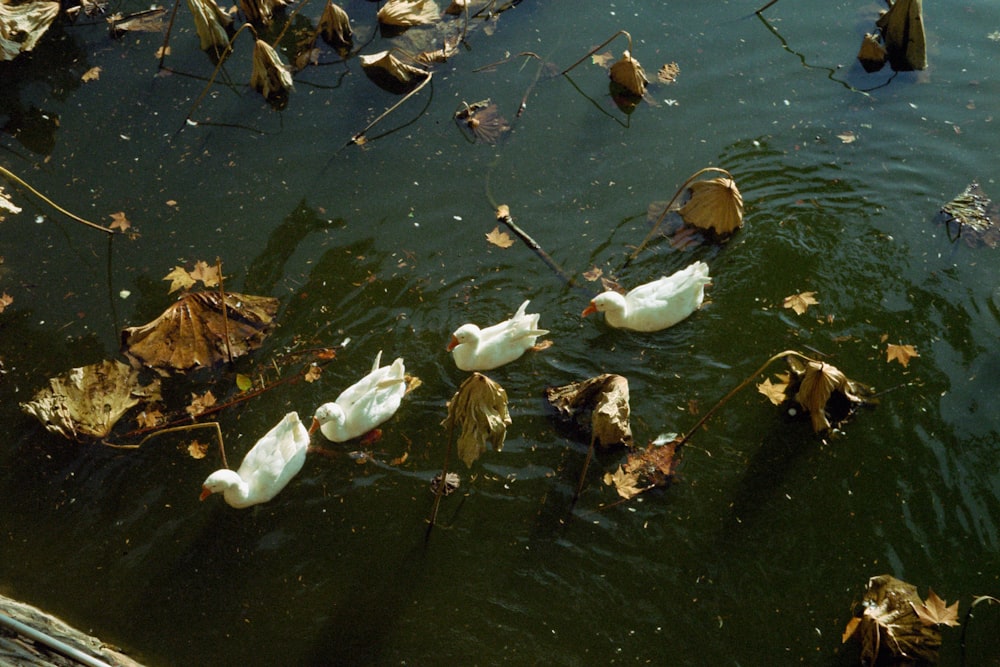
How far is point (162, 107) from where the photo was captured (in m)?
6.82

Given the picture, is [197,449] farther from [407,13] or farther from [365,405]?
[407,13]

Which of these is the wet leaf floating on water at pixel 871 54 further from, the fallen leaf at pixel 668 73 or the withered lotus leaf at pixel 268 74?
the withered lotus leaf at pixel 268 74

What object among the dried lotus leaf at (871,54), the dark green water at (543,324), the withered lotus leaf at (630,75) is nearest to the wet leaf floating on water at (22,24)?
the dark green water at (543,324)

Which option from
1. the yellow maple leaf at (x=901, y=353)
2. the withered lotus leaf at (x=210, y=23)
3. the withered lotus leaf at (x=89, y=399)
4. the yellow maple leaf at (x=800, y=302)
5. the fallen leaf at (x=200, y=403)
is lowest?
the yellow maple leaf at (x=901, y=353)

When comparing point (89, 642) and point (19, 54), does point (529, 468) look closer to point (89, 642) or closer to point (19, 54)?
point (89, 642)

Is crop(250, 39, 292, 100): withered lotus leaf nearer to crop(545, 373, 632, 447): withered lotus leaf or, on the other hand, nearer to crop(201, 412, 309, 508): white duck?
crop(201, 412, 309, 508): white duck

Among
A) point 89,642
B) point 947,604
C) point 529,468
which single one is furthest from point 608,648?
point 89,642

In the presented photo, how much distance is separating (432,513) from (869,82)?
19.4 ft

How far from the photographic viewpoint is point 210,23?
23.3 ft

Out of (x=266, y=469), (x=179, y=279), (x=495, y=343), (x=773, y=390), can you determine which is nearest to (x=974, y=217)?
(x=773, y=390)

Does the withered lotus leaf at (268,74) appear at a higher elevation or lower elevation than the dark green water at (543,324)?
higher

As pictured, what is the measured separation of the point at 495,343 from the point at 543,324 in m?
0.60

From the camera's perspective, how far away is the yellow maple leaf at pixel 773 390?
5.11m

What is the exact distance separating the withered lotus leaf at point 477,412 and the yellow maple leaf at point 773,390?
2.31 metres
